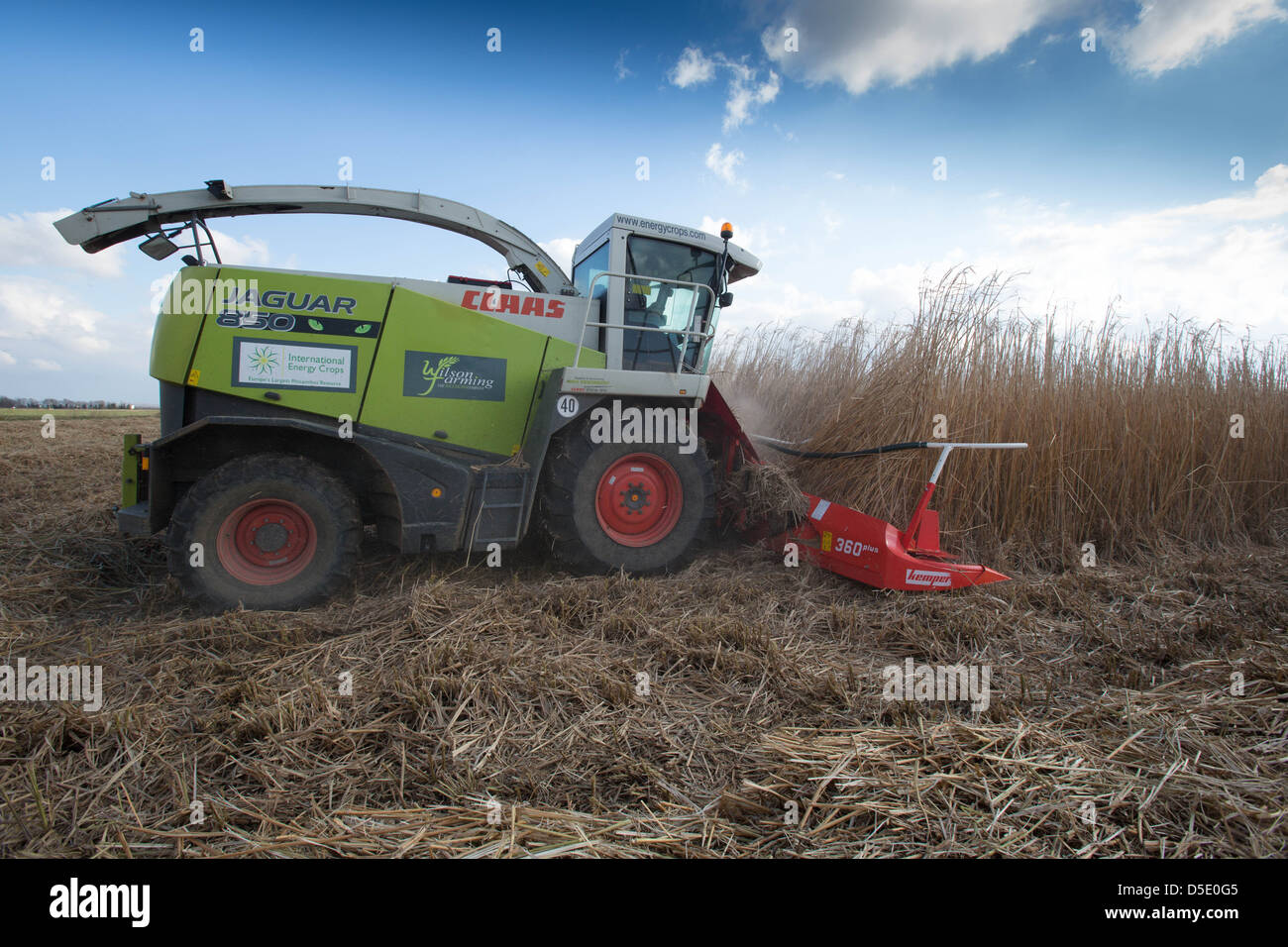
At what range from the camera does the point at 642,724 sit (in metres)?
2.33

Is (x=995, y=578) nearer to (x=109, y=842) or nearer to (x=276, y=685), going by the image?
(x=276, y=685)

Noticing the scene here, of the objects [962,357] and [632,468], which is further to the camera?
[962,357]

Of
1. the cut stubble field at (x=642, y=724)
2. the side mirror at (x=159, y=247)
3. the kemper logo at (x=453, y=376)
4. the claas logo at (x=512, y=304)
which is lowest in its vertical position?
the cut stubble field at (x=642, y=724)

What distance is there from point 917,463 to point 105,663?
469 centimetres

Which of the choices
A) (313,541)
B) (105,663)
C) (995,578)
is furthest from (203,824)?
(995,578)

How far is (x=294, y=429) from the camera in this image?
3.79 m

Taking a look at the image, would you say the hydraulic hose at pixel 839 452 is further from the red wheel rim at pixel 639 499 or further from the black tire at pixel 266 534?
the black tire at pixel 266 534

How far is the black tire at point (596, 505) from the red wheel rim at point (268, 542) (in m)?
1.32

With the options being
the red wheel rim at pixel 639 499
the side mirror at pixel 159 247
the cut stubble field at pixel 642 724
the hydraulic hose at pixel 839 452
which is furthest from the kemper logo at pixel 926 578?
the side mirror at pixel 159 247

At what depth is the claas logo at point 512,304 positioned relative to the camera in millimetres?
4117

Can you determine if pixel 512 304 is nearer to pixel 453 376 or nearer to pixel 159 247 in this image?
pixel 453 376

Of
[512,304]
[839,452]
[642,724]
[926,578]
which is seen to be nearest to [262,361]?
[512,304]

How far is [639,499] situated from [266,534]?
83.2 inches
